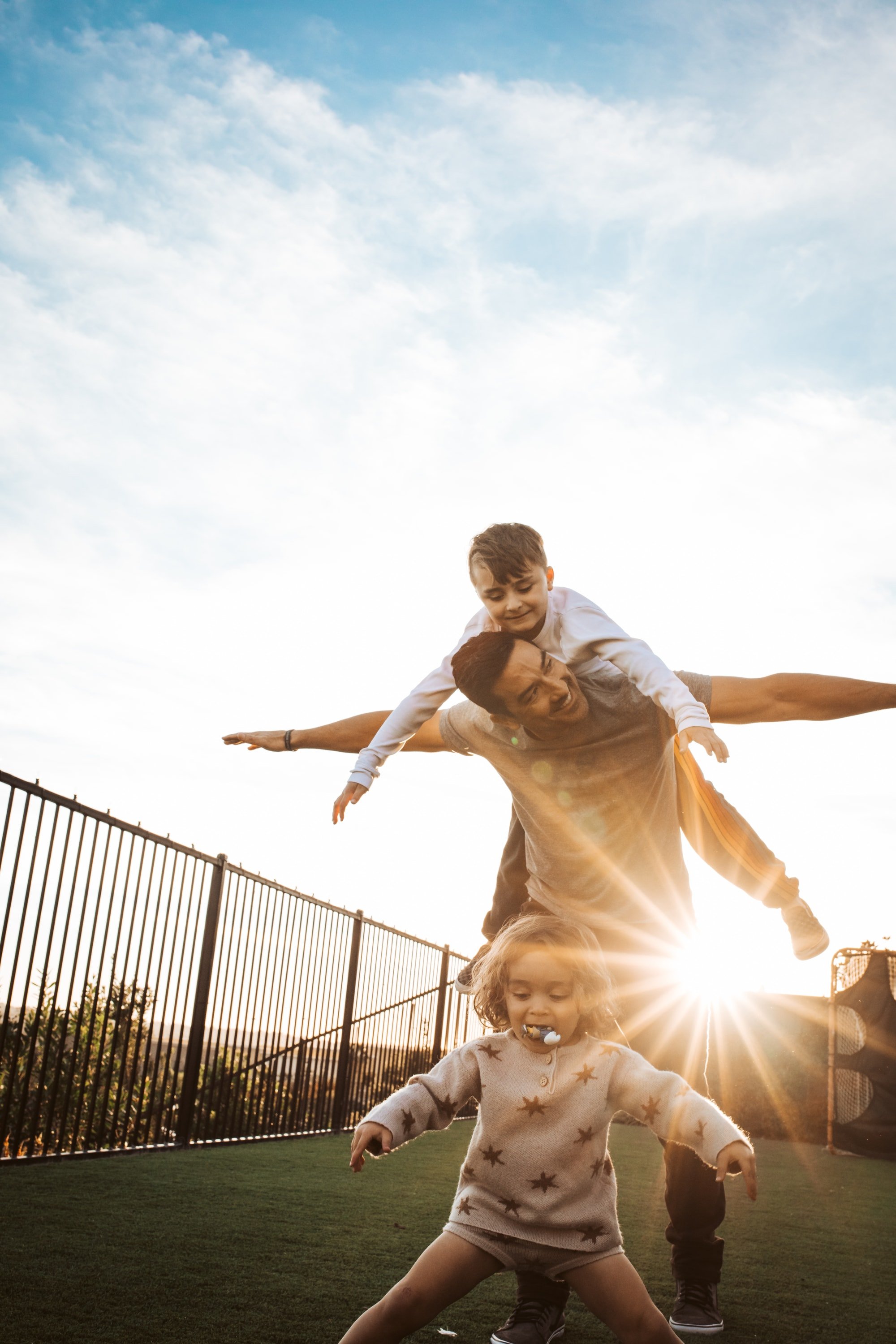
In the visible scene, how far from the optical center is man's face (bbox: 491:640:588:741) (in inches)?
96.5

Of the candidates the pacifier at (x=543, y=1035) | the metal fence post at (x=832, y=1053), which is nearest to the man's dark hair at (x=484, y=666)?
the pacifier at (x=543, y=1035)

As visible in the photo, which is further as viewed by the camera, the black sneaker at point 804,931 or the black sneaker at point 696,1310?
the black sneaker at point 804,931

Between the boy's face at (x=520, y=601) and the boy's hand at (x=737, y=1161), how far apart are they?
1.82 meters

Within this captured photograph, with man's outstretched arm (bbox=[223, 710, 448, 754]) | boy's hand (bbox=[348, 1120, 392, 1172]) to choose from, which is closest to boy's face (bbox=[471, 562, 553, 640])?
man's outstretched arm (bbox=[223, 710, 448, 754])

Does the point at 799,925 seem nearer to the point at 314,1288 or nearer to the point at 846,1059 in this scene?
the point at 314,1288

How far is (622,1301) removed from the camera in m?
1.82

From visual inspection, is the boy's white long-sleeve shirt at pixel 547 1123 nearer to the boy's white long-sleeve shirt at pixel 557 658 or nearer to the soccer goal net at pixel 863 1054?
the boy's white long-sleeve shirt at pixel 557 658

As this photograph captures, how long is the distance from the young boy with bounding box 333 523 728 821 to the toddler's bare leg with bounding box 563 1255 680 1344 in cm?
134

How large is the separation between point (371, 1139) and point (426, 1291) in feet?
0.92

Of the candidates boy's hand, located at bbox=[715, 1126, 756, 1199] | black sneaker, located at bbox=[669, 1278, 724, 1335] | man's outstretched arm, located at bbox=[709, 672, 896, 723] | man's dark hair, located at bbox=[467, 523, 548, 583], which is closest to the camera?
boy's hand, located at bbox=[715, 1126, 756, 1199]

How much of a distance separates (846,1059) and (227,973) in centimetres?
655

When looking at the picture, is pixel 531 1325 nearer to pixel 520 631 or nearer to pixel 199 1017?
pixel 520 631

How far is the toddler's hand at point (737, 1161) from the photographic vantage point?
168cm

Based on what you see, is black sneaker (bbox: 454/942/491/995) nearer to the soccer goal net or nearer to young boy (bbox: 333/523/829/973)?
young boy (bbox: 333/523/829/973)
